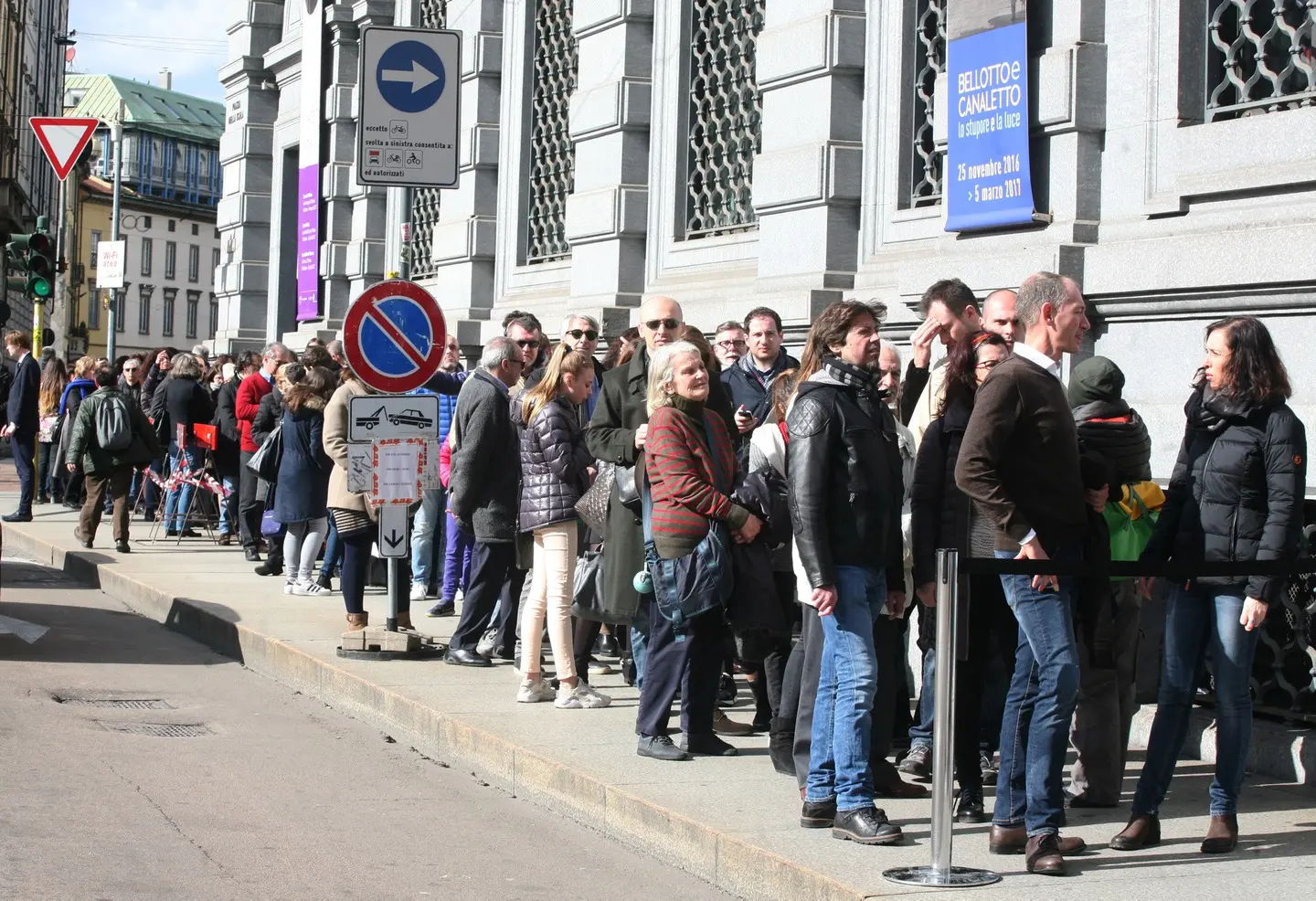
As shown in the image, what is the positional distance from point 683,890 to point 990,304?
97.8 inches

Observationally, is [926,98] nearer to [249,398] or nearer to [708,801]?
[708,801]

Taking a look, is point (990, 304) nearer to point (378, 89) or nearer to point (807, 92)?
point (378, 89)

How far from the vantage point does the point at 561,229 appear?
1800 cm

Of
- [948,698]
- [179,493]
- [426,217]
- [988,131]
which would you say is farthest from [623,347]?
[426,217]

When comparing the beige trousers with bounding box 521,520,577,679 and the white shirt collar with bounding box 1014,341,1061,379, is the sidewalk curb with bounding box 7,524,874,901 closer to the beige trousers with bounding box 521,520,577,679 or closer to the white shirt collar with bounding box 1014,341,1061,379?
the beige trousers with bounding box 521,520,577,679

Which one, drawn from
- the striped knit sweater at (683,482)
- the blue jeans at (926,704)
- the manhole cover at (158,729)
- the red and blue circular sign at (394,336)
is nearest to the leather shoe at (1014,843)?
the blue jeans at (926,704)

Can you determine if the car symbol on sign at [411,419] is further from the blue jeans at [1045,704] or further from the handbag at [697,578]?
the blue jeans at [1045,704]

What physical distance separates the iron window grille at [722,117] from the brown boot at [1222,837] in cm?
824

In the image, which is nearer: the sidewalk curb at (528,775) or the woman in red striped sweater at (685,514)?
the sidewalk curb at (528,775)

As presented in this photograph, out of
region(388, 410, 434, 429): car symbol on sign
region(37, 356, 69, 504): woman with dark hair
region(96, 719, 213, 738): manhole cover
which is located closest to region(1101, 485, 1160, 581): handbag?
region(96, 719, 213, 738): manhole cover

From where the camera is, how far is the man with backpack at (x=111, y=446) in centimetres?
1661

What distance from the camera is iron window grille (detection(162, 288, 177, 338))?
110 metres

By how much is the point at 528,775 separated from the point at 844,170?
246 inches

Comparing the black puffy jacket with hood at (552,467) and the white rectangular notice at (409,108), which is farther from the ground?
the white rectangular notice at (409,108)
